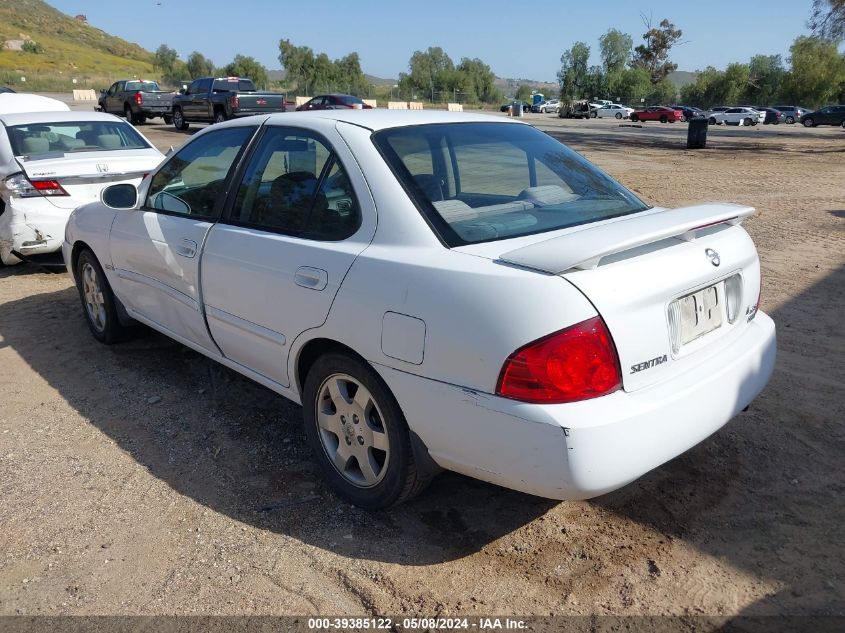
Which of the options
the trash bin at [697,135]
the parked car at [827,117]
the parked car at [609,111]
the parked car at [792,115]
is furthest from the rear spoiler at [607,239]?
the parked car at [609,111]

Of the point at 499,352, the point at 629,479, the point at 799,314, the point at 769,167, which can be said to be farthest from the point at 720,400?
the point at 769,167

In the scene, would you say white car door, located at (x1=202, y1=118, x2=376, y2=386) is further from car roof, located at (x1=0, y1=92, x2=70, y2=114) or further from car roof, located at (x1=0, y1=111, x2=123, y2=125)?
car roof, located at (x1=0, y1=92, x2=70, y2=114)

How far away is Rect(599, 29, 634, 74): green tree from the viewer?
99125 millimetres

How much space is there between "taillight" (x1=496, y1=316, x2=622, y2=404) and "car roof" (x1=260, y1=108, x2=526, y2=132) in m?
1.41

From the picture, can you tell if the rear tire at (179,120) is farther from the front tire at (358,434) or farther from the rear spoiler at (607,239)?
the rear spoiler at (607,239)

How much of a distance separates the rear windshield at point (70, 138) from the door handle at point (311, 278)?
Result: 217 inches

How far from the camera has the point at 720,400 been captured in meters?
2.72

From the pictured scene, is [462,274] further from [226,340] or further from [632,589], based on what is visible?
[226,340]

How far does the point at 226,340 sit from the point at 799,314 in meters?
4.49

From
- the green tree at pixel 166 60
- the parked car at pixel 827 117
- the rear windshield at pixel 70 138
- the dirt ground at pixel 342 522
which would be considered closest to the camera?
the dirt ground at pixel 342 522

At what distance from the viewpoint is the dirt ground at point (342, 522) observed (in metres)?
2.61

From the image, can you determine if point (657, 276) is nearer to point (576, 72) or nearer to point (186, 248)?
point (186, 248)

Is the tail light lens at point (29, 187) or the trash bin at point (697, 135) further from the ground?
the tail light lens at point (29, 187)

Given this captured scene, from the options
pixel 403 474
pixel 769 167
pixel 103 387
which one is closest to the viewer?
pixel 403 474
